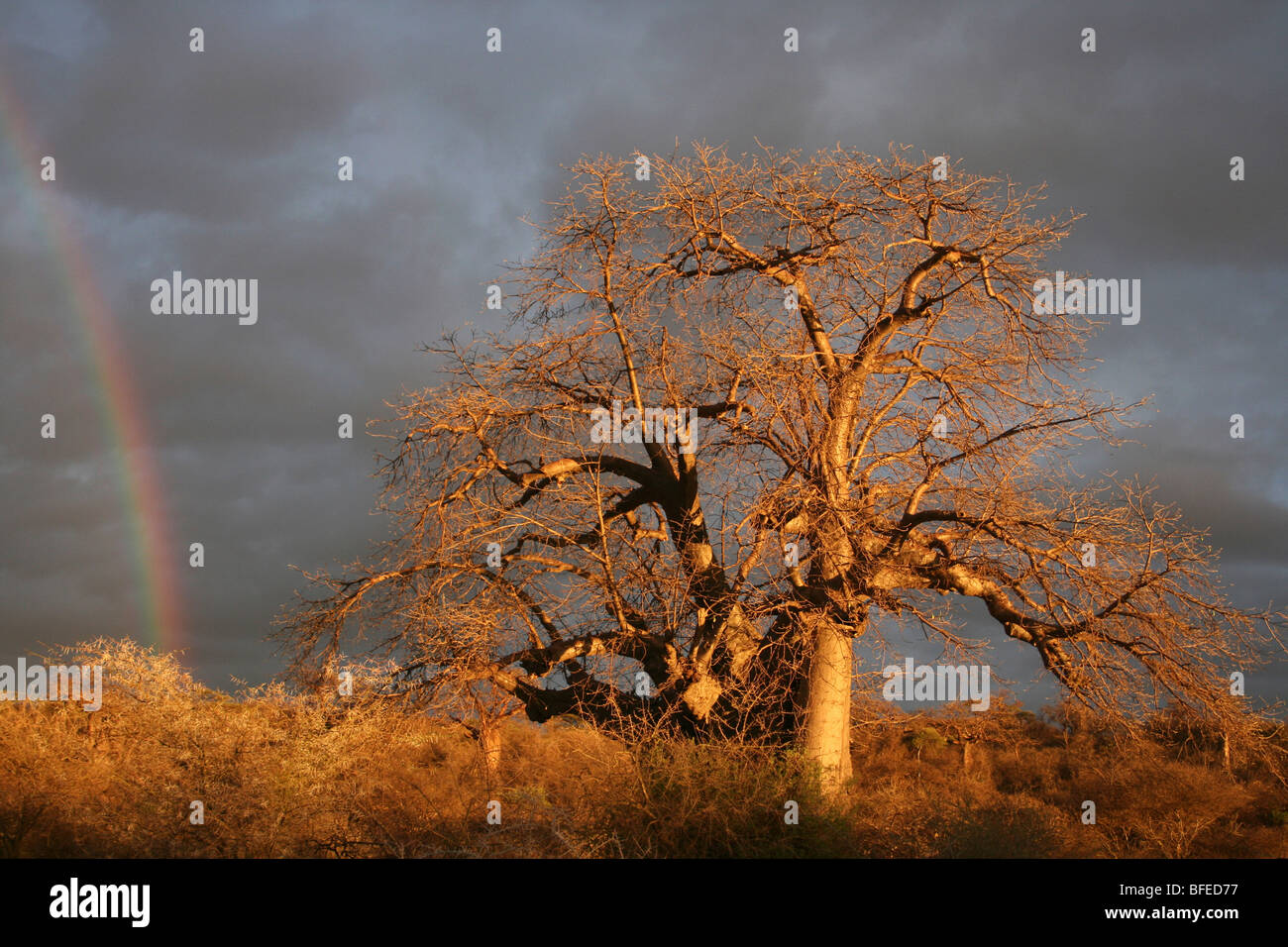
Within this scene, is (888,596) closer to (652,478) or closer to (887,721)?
(887,721)

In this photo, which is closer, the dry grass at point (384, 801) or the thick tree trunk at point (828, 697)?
the dry grass at point (384, 801)

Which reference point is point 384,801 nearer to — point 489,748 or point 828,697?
point 489,748

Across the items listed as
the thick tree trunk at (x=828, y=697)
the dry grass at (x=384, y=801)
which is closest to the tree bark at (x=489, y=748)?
the dry grass at (x=384, y=801)

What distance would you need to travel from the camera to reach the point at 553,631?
1156cm

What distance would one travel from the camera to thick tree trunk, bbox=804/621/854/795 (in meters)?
10.8

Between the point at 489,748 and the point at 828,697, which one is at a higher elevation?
the point at 828,697

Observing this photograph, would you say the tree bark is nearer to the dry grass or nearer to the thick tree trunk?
the dry grass

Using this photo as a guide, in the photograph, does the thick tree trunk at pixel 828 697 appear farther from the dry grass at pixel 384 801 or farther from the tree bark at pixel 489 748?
the tree bark at pixel 489 748

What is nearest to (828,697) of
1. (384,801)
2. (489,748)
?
(489,748)

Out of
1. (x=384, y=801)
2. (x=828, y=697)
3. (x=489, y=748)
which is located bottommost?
(x=384, y=801)

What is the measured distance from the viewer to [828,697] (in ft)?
35.8

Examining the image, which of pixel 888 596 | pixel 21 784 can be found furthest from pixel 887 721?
pixel 21 784

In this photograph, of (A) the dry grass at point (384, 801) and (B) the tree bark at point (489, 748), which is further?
(B) the tree bark at point (489, 748)

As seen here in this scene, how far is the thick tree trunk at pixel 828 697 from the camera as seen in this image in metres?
10.8
